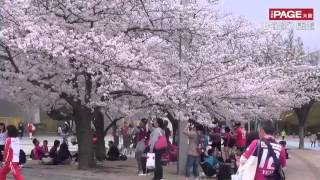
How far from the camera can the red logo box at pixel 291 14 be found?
26156mm

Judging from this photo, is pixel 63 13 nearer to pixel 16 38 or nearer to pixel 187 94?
pixel 16 38

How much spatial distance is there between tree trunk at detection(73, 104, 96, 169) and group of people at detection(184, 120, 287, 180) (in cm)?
329

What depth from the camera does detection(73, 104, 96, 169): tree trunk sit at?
63.1 feet

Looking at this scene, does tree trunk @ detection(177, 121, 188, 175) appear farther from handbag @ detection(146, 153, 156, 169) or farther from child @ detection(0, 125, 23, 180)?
child @ detection(0, 125, 23, 180)

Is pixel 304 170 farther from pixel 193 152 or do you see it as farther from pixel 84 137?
pixel 84 137

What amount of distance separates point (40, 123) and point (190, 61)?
47981 millimetres

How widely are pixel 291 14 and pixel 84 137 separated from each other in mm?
11880

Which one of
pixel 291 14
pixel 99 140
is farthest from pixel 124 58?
pixel 291 14

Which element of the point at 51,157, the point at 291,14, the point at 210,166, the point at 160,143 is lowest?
the point at 210,166

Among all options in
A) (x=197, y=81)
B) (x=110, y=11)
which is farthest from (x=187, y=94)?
(x=110, y=11)

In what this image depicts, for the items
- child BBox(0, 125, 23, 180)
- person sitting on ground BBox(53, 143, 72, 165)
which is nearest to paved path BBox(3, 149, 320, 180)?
person sitting on ground BBox(53, 143, 72, 165)

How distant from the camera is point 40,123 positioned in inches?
2554

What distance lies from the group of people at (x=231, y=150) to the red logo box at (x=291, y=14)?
558 centimetres

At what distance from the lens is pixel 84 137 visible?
19453mm
